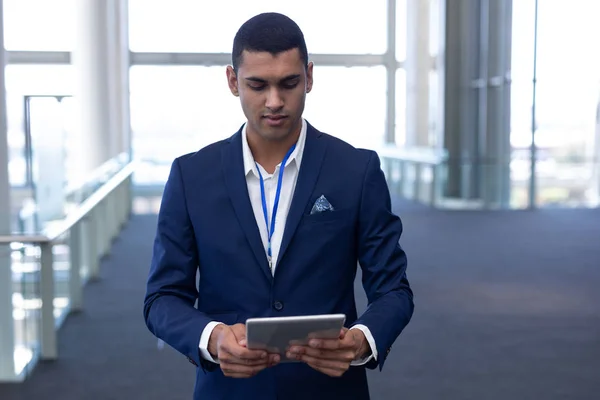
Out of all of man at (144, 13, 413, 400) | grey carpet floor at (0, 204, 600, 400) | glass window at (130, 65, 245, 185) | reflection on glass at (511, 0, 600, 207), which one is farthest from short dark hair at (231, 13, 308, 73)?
glass window at (130, 65, 245, 185)

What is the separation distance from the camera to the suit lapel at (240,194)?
7.21 feet

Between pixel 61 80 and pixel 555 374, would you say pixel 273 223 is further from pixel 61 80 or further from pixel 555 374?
pixel 61 80

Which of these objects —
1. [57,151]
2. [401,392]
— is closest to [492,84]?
[57,151]

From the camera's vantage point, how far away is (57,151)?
24.7 ft

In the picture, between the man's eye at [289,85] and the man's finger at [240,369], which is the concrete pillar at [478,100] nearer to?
the man's eye at [289,85]

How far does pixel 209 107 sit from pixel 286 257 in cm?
2086

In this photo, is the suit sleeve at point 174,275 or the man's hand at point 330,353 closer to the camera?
the man's hand at point 330,353

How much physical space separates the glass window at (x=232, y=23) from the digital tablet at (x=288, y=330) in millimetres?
19280

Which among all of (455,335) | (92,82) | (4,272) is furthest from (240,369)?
(92,82)

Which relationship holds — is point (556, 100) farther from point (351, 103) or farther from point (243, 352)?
point (243, 352)

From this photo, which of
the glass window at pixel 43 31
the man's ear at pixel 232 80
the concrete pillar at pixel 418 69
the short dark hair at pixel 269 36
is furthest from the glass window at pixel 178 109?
the short dark hair at pixel 269 36

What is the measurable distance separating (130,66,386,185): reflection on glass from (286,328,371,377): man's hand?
1975cm

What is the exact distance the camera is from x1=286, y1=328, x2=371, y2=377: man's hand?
2004 millimetres

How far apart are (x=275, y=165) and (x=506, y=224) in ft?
38.0
